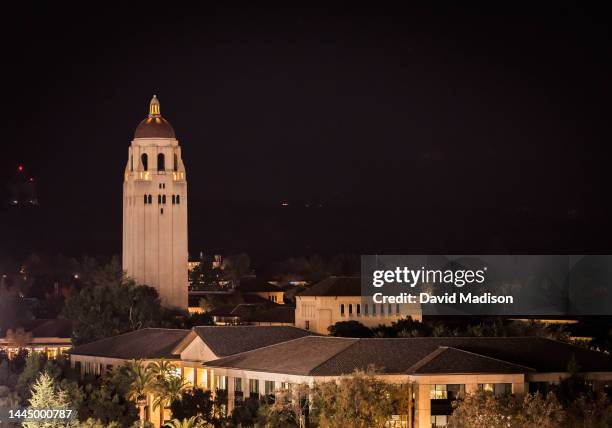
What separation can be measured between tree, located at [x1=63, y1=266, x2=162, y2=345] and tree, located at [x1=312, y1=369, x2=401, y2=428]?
7529cm

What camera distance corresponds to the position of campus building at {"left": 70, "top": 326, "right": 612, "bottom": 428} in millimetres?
106438

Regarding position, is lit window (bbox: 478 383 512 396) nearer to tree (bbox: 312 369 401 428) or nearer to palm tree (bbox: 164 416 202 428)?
tree (bbox: 312 369 401 428)

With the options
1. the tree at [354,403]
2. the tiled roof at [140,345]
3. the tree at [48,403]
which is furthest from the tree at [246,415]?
the tiled roof at [140,345]

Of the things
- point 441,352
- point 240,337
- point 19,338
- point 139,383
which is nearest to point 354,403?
point 441,352

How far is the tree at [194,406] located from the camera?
107875 millimetres

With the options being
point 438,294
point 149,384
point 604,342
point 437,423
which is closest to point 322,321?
point 438,294

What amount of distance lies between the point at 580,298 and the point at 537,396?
10331cm

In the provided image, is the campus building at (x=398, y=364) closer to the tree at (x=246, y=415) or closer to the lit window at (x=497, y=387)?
the lit window at (x=497, y=387)

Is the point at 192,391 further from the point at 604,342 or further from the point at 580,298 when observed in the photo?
the point at 580,298

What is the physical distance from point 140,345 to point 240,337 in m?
13.6

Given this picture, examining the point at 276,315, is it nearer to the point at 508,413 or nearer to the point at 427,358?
the point at 427,358

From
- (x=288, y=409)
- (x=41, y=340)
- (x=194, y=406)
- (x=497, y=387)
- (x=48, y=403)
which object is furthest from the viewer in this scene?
(x=41, y=340)

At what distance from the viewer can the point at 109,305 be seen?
18300cm

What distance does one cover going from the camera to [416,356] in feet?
366
